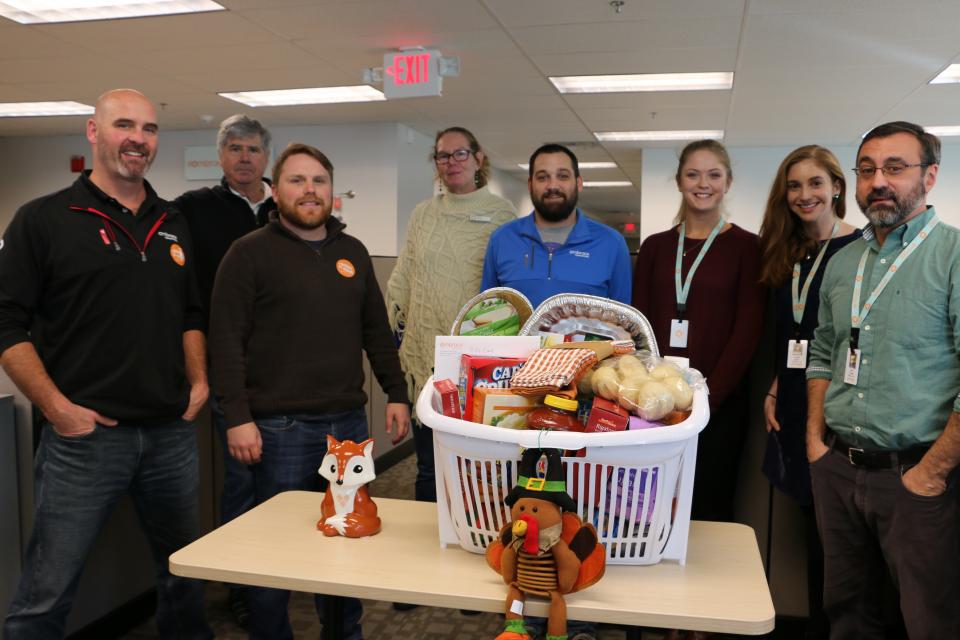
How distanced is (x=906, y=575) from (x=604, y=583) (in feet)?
3.15

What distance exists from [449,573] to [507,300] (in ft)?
2.06

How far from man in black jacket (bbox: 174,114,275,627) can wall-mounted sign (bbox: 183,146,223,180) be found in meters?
6.62

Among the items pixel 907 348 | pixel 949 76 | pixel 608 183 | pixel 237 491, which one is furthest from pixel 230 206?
pixel 608 183

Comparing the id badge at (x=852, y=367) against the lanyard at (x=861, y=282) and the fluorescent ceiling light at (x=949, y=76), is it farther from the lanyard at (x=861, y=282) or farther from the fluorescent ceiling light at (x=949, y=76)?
the fluorescent ceiling light at (x=949, y=76)

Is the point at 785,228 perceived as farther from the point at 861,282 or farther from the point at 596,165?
the point at 596,165

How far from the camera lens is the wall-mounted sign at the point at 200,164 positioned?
880 centimetres

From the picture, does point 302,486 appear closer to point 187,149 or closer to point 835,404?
point 835,404

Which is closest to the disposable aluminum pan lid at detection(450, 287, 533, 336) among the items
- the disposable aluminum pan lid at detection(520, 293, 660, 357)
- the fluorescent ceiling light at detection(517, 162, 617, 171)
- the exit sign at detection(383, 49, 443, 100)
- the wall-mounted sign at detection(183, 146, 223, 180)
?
the disposable aluminum pan lid at detection(520, 293, 660, 357)

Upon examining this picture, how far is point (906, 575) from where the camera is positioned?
1695 mm

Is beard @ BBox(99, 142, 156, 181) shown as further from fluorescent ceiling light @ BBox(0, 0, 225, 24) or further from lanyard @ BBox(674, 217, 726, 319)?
fluorescent ceiling light @ BBox(0, 0, 225, 24)

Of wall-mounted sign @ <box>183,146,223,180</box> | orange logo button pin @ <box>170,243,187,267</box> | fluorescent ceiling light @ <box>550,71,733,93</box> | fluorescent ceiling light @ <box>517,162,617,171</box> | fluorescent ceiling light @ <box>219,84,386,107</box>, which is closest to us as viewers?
orange logo button pin @ <box>170,243,187,267</box>

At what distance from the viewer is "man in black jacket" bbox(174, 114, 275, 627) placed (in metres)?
2.48

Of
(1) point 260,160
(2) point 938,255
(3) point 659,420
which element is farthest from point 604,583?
(1) point 260,160

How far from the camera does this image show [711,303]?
217 centimetres
